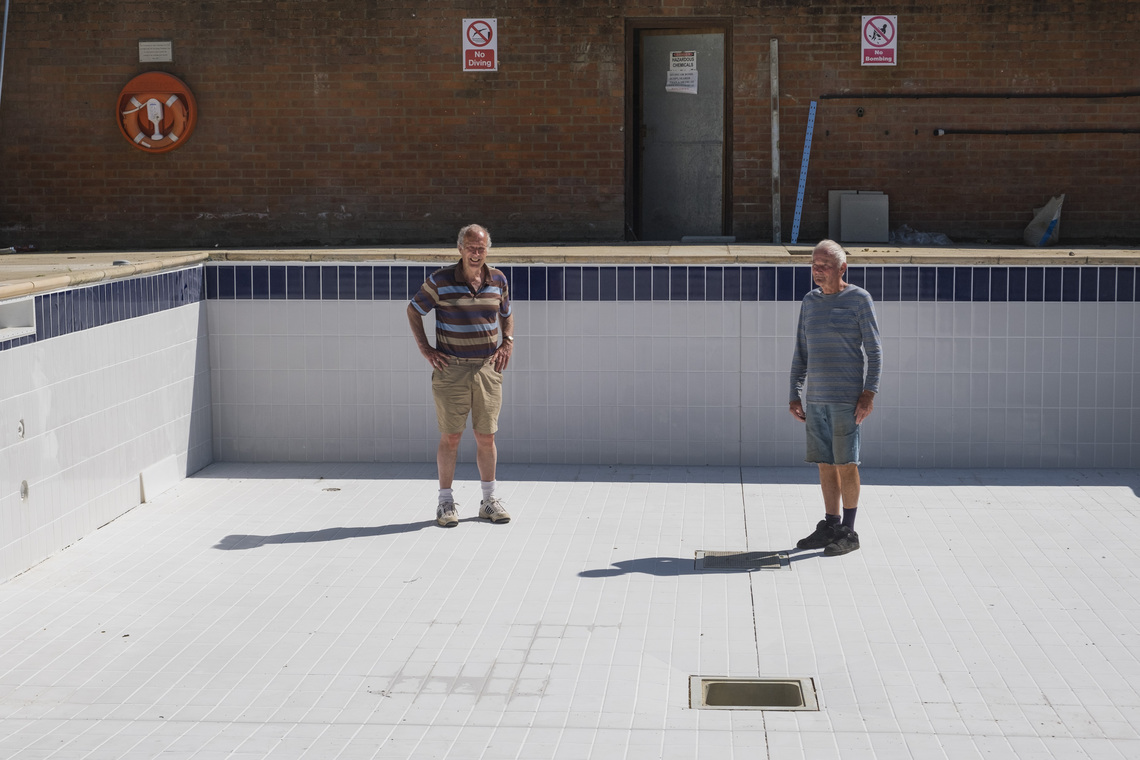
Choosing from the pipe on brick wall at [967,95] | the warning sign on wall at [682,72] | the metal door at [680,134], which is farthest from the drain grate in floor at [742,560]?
the warning sign on wall at [682,72]

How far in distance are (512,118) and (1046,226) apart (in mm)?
4582

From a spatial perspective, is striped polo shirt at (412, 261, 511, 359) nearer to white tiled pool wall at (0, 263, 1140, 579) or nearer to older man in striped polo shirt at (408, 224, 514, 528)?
older man in striped polo shirt at (408, 224, 514, 528)

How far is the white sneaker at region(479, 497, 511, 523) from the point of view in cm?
672

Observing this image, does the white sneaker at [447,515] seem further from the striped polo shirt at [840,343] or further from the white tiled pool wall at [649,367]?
the striped polo shirt at [840,343]

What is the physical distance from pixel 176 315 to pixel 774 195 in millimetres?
5365

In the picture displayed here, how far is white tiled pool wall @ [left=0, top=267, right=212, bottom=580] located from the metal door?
4.77m

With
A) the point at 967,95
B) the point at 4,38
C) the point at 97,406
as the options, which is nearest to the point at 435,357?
the point at 97,406

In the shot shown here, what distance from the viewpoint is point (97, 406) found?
6.59 meters

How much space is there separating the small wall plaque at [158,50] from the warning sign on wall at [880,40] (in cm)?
593

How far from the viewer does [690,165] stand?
1144 cm

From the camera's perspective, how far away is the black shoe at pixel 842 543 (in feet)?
19.9

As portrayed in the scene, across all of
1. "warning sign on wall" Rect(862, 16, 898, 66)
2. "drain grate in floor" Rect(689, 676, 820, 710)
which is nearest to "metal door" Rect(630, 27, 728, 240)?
"warning sign on wall" Rect(862, 16, 898, 66)

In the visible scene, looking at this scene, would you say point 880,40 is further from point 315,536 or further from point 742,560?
point 315,536

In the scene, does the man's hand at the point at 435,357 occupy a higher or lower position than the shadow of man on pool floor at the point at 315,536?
higher
